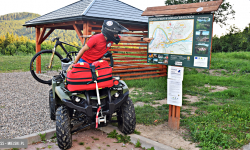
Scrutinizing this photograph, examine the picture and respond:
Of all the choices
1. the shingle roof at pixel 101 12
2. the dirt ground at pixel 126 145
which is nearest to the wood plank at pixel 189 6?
the dirt ground at pixel 126 145

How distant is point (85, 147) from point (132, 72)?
7556 mm

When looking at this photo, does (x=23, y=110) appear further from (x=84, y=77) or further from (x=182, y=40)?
(x=182, y=40)

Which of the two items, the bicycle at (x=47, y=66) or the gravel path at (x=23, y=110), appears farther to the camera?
the bicycle at (x=47, y=66)

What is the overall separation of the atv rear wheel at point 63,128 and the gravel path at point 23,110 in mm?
1125

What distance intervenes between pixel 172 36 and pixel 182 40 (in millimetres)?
239

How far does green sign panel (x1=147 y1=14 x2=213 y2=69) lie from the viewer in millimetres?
3873

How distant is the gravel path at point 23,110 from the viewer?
14.3 feet

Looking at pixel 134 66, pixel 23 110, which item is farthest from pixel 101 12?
pixel 23 110

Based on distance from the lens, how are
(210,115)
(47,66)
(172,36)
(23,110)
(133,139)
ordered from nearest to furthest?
1. (133,139)
2. (172,36)
3. (210,115)
4. (23,110)
5. (47,66)

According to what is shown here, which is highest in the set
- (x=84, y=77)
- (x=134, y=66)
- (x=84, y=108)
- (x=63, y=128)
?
(x=84, y=77)

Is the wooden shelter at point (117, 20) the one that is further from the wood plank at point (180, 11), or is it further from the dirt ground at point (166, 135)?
the dirt ground at point (166, 135)

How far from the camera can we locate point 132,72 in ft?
36.1

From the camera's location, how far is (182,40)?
4.17 m

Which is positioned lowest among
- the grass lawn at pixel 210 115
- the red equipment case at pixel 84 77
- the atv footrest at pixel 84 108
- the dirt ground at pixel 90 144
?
the dirt ground at pixel 90 144
